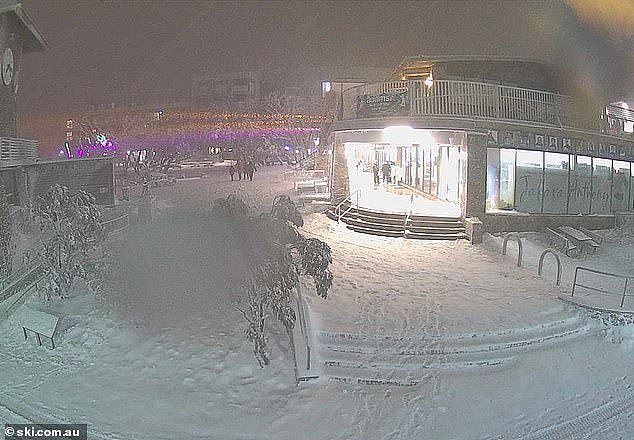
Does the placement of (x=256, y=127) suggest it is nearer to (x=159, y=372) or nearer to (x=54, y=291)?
(x=54, y=291)

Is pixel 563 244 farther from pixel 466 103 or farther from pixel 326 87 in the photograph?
pixel 326 87

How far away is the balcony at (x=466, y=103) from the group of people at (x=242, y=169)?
2226mm

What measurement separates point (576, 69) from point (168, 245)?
8084 millimetres

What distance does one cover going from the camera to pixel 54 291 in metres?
6.12

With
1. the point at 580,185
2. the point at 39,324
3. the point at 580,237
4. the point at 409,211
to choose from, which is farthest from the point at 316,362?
the point at 580,185

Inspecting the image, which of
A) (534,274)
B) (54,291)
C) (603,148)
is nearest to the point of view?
(54,291)

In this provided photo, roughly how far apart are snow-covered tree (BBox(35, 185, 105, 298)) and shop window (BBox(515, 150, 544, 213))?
7.71 metres

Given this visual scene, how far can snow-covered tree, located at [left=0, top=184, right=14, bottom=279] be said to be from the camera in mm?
6266

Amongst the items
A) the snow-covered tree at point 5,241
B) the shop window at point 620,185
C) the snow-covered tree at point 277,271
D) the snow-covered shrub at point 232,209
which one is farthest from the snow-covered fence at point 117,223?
the shop window at point 620,185

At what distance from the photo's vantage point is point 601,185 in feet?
38.3

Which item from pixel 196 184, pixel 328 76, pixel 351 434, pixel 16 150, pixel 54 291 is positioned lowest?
pixel 351 434

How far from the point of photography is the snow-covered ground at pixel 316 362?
4441 millimetres

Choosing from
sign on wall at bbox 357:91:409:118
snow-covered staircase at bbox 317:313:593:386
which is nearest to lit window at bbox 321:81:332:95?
sign on wall at bbox 357:91:409:118

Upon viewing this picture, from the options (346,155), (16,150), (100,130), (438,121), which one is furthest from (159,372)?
(346,155)
